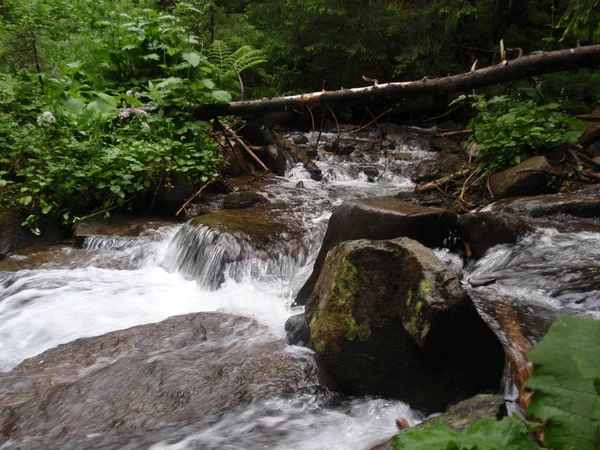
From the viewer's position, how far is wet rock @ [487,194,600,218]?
550 centimetres

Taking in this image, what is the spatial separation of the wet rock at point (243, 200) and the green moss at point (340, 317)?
13.0 ft

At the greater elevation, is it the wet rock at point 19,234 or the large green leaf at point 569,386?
the large green leaf at point 569,386

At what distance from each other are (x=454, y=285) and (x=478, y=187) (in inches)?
196

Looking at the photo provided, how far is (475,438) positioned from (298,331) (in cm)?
249

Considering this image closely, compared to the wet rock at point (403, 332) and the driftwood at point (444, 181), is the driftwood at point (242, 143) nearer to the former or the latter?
the driftwood at point (444, 181)

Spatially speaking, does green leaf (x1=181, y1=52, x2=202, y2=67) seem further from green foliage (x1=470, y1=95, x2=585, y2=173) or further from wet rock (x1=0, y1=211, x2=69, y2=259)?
green foliage (x1=470, y1=95, x2=585, y2=173)

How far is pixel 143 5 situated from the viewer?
1151cm

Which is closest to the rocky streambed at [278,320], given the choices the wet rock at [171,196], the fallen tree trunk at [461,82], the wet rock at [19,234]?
the wet rock at [19,234]

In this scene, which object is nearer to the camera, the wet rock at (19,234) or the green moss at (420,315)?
the green moss at (420,315)

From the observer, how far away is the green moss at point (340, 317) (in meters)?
3.08

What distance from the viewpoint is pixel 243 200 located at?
7.08m

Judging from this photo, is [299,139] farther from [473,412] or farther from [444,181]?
[473,412]

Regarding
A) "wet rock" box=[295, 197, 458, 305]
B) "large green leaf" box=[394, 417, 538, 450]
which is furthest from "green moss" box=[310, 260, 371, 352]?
"large green leaf" box=[394, 417, 538, 450]

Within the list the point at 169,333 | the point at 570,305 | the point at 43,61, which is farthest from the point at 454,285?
the point at 43,61
